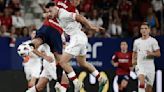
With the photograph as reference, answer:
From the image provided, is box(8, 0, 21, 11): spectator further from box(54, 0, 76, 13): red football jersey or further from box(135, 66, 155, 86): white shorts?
box(54, 0, 76, 13): red football jersey

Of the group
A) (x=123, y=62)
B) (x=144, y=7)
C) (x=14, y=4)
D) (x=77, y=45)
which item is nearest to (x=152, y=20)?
(x=144, y=7)

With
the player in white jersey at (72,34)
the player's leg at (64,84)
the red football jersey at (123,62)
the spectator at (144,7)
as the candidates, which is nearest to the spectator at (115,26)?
the spectator at (144,7)

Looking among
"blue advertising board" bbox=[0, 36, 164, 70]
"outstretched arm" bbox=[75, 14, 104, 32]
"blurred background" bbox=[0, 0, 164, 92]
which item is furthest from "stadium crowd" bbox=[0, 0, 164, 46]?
"outstretched arm" bbox=[75, 14, 104, 32]

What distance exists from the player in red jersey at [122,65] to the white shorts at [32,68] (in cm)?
223

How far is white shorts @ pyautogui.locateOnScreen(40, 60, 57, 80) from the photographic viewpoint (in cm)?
1479

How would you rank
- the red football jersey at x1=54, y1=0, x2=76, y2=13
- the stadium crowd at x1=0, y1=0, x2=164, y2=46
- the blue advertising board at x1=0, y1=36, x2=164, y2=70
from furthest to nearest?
1. the stadium crowd at x1=0, y1=0, x2=164, y2=46
2. the blue advertising board at x1=0, y1=36, x2=164, y2=70
3. the red football jersey at x1=54, y1=0, x2=76, y2=13

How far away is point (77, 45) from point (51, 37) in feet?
2.12

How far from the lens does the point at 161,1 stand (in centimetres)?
2386

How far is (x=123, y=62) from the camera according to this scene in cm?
1912

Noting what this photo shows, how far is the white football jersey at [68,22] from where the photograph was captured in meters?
14.8

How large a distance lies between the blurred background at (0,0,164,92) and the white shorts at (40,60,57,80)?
15.6 feet

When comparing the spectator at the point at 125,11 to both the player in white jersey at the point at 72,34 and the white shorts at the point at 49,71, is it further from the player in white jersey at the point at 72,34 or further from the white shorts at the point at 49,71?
the white shorts at the point at 49,71

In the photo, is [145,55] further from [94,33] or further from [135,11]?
[135,11]

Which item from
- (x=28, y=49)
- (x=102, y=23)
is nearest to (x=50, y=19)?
(x=28, y=49)
